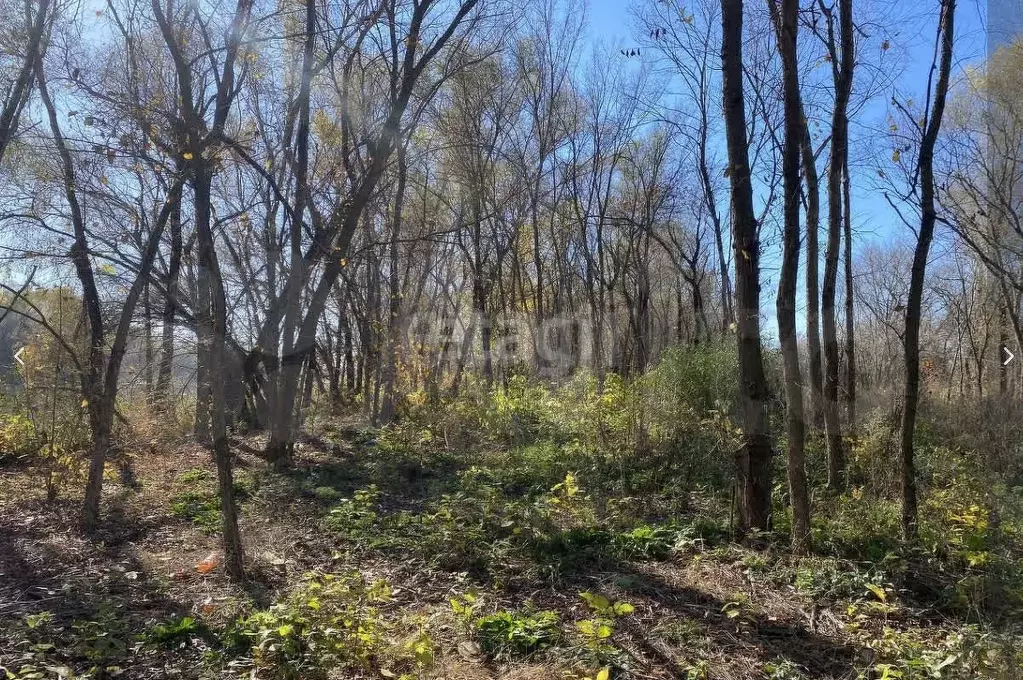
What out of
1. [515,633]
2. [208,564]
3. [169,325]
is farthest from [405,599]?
[169,325]

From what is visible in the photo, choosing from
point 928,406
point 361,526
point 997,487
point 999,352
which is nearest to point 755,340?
point 997,487

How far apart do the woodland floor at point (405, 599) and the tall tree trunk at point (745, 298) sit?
41 cm

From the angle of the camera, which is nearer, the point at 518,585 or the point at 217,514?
the point at 518,585

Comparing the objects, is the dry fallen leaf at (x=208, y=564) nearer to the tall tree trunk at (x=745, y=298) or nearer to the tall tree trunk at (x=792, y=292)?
the tall tree trunk at (x=745, y=298)

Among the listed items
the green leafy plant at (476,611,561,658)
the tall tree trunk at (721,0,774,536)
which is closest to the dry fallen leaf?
the green leafy plant at (476,611,561,658)

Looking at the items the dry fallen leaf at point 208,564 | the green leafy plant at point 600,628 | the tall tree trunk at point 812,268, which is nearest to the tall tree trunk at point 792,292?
the tall tree trunk at point 812,268

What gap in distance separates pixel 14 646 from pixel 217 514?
2.81 meters

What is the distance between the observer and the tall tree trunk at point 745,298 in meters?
4.72

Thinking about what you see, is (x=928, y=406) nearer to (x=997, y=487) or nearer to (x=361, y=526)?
(x=997, y=487)

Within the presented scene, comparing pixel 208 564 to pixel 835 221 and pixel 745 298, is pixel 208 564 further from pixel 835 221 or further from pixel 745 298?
pixel 835 221

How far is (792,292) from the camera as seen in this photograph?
5.13 metres

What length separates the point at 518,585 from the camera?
4.40 metres

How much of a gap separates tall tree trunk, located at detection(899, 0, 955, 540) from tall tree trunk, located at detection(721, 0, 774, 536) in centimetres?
92

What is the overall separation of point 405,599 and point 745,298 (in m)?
3.17
